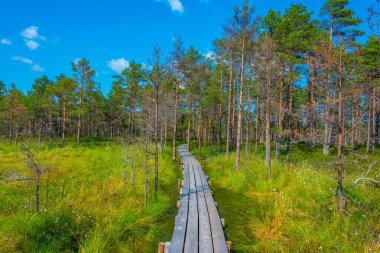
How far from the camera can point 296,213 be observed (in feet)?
24.1

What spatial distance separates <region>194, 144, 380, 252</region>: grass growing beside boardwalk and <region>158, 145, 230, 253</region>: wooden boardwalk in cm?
61

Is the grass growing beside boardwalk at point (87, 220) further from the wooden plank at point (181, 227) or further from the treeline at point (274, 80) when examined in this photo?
the treeline at point (274, 80)

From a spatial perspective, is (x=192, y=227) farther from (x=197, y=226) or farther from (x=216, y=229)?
(x=216, y=229)

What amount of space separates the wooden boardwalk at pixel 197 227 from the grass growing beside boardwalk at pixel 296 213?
61 cm

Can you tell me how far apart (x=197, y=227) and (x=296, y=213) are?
11.6 ft

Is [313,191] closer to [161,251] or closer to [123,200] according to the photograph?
[161,251]

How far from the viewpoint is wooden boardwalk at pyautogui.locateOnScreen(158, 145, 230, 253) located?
544cm

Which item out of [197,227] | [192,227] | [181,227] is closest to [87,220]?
[181,227]

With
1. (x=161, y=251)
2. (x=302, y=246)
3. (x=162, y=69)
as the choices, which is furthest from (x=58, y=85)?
(x=302, y=246)

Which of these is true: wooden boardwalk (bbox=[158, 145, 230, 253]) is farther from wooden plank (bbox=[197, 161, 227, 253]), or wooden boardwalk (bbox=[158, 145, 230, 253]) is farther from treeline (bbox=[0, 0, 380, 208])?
treeline (bbox=[0, 0, 380, 208])

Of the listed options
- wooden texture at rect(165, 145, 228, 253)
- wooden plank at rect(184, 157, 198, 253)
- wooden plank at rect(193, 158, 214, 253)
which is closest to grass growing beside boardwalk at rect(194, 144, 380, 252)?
wooden texture at rect(165, 145, 228, 253)

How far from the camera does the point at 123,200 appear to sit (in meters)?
8.59

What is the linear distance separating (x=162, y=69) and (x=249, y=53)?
309 inches

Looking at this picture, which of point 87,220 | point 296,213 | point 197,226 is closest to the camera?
point 87,220
